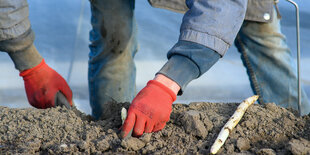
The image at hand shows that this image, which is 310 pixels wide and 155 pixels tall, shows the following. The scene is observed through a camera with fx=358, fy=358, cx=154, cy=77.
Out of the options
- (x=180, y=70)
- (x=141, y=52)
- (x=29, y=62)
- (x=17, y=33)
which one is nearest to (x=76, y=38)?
(x=141, y=52)

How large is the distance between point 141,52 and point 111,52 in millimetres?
1204

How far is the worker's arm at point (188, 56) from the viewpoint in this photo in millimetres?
1234

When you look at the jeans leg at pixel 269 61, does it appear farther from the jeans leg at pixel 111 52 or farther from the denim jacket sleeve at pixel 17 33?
the denim jacket sleeve at pixel 17 33

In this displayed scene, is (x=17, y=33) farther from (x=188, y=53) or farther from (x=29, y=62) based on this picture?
(x=188, y=53)

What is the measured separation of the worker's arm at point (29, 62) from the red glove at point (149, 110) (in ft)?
2.67

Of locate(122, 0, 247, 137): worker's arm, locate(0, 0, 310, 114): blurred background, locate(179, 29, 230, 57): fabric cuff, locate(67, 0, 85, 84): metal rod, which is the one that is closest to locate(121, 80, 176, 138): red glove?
locate(122, 0, 247, 137): worker's arm

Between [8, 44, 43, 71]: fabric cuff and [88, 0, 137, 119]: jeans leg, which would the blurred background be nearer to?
[88, 0, 137, 119]: jeans leg

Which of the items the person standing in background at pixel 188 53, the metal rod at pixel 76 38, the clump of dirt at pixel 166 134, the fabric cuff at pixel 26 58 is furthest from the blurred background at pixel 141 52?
the clump of dirt at pixel 166 134

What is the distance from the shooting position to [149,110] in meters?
1.23

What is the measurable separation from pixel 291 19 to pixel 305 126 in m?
3.19

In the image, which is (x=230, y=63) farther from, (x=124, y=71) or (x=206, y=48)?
(x=206, y=48)

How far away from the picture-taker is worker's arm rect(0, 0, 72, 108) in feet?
5.75

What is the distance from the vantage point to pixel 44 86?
6.35 feet

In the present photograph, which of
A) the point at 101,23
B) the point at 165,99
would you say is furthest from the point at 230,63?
the point at 165,99
